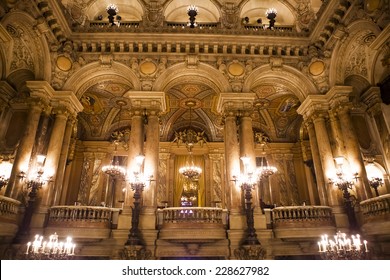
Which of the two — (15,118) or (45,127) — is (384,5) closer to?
(45,127)

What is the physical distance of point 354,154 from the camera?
10.4m

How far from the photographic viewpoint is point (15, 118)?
12.0m

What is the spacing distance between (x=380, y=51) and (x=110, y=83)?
469 inches

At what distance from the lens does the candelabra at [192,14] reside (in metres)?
13.2

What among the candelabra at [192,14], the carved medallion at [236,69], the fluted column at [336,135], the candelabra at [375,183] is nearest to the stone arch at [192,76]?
the carved medallion at [236,69]

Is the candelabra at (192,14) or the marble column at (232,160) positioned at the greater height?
the candelabra at (192,14)

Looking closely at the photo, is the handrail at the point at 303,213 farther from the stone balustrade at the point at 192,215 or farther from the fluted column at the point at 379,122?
the fluted column at the point at 379,122

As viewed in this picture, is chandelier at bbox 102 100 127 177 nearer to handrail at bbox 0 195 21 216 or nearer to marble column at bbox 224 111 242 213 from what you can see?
handrail at bbox 0 195 21 216

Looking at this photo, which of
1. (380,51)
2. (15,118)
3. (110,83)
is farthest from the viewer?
(110,83)

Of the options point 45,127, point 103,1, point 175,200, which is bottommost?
point 175,200

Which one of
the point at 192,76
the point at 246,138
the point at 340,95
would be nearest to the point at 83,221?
the point at 246,138

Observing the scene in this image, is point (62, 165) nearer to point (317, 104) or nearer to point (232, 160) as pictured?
point (232, 160)

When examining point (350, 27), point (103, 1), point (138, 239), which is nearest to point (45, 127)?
point (138, 239)

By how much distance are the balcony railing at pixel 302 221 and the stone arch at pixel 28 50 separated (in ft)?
35.8
